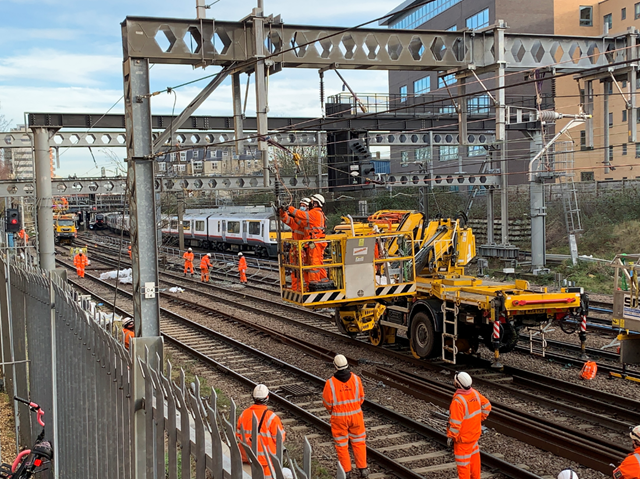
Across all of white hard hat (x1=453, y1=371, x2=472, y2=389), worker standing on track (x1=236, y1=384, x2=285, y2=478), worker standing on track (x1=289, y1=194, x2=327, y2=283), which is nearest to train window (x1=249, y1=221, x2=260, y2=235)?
worker standing on track (x1=289, y1=194, x2=327, y2=283)

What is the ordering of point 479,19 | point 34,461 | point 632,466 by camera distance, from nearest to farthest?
point 632,466, point 34,461, point 479,19

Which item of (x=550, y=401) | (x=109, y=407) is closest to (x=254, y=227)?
(x=550, y=401)

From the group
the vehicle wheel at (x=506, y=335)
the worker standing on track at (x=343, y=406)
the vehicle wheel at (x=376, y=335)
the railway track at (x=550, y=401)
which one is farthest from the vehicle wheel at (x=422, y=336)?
the worker standing on track at (x=343, y=406)

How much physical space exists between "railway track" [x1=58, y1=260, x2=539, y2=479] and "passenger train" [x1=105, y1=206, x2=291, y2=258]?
63.2 ft

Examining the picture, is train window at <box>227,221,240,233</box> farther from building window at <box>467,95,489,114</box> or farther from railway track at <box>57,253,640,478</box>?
railway track at <box>57,253,640,478</box>

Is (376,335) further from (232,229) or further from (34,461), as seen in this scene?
(232,229)

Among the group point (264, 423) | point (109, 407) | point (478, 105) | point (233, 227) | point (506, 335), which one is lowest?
point (506, 335)

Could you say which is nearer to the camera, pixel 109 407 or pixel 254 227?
pixel 109 407

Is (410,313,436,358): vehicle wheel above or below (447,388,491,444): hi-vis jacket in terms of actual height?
below

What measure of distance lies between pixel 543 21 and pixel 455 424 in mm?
47901

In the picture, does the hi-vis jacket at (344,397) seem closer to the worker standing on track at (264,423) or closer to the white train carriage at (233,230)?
the worker standing on track at (264,423)

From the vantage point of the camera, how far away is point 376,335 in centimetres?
1550

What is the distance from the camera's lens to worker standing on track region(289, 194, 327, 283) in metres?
12.6

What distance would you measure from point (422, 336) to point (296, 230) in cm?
353
